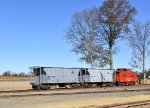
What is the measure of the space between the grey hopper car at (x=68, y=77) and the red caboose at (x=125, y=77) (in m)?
1.64

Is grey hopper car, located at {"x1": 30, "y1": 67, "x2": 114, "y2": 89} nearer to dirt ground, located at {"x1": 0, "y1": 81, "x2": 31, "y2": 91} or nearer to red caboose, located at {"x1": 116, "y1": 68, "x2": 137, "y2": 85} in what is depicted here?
red caboose, located at {"x1": 116, "y1": 68, "x2": 137, "y2": 85}

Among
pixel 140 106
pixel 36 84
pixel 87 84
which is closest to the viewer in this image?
pixel 140 106

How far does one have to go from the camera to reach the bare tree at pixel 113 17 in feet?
266

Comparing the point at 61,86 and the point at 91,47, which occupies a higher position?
the point at 91,47

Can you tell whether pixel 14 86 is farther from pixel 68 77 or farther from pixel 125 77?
pixel 125 77

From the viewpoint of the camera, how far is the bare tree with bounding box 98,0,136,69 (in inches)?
3189

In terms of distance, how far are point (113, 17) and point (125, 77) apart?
14777mm

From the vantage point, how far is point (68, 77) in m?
59.0

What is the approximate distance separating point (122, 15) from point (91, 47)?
8.72 meters

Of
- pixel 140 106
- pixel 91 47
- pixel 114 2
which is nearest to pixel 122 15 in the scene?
pixel 114 2

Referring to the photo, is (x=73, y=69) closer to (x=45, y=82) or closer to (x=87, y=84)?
(x=87, y=84)

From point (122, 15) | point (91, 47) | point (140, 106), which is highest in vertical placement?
point (122, 15)

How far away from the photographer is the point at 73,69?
61.0m

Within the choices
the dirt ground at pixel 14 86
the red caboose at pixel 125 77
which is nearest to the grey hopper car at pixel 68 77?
the red caboose at pixel 125 77
